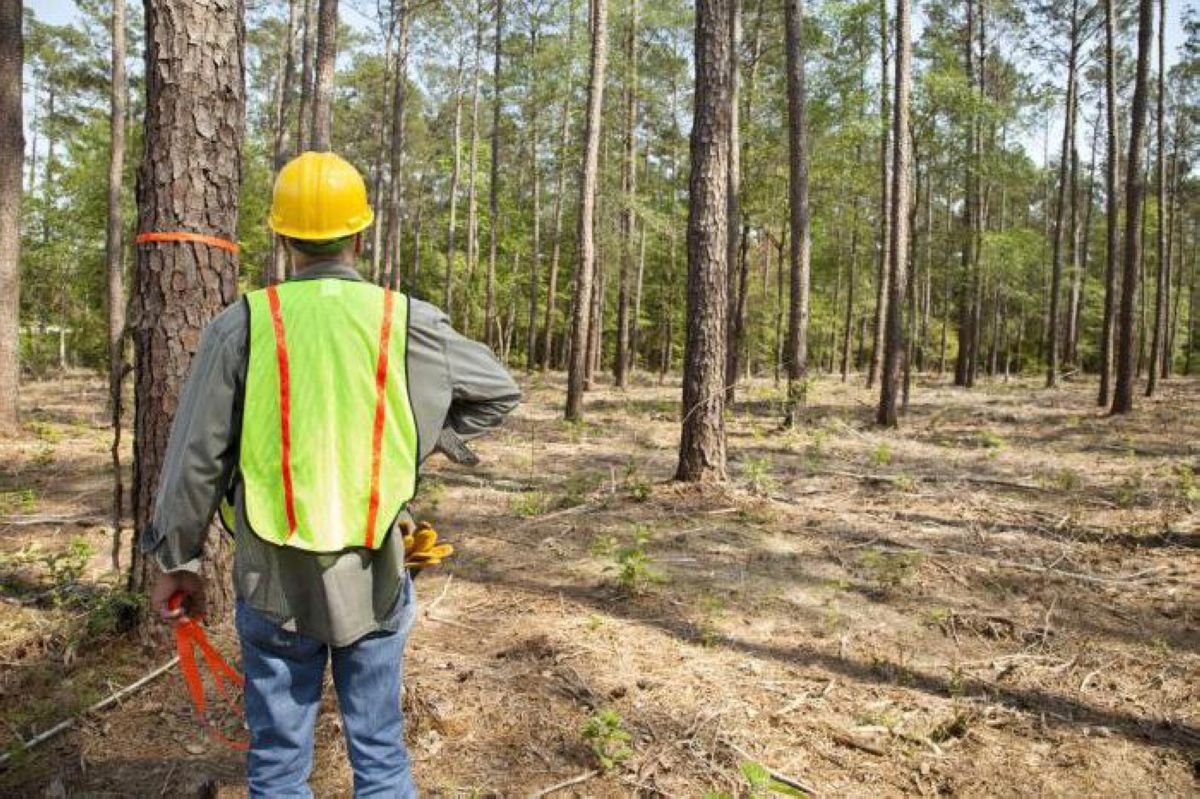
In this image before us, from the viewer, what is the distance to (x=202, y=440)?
1873mm

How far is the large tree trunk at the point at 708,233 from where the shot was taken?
682cm

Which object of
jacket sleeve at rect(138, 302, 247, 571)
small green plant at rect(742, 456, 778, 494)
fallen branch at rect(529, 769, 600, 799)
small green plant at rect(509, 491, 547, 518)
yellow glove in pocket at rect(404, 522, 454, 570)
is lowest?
fallen branch at rect(529, 769, 600, 799)

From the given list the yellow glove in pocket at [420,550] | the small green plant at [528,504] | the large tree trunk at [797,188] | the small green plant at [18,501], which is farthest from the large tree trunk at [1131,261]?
the small green plant at [18,501]

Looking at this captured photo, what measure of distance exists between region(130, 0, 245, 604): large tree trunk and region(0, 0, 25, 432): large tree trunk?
8.76 meters

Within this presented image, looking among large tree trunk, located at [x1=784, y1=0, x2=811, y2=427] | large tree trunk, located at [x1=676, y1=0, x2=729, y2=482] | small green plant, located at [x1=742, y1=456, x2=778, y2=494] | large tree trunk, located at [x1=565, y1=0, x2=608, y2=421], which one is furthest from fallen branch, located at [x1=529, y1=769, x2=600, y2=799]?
large tree trunk, located at [x1=565, y1=0, x2=608, y2=421]

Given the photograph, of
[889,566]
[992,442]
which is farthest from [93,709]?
[992,442]

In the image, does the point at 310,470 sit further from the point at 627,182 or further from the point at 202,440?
Answer: the point at 627,182

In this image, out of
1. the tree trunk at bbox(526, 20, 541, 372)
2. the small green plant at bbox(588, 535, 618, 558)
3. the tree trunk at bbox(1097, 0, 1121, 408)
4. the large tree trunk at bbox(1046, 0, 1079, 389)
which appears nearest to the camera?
the small green plant at bbox(588, 535, 618, 558)

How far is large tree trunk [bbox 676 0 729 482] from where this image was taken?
682 centimetres

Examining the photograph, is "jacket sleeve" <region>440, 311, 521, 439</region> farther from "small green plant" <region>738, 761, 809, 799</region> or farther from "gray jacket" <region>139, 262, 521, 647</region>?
"small green plant" <region>738, 761, 809, 799</region>

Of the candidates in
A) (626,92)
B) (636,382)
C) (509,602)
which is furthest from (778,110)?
(509,602)

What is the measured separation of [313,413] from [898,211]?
12.4 m

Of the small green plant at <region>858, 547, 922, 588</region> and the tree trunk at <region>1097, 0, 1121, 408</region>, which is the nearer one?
the small green plant at <region>858, 547, 922, 588</region>

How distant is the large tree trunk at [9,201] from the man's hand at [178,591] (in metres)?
10.5
